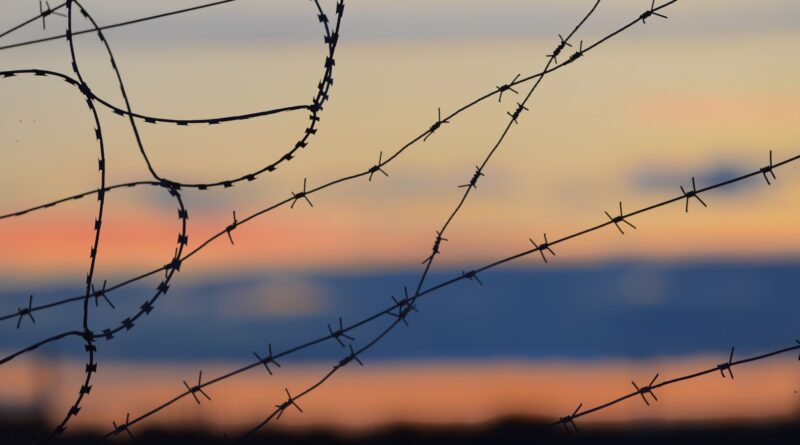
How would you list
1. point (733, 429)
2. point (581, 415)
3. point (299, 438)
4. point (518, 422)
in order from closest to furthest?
point (581, 415) < point (518, 422) < point (299, 438) < point (733, 429)

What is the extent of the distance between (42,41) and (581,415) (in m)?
2.64

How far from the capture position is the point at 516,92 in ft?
22.9

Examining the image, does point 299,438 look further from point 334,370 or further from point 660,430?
point 334,370

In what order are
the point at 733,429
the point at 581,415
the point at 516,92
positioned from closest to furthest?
the point at 581,415
the point at 516,92
the point at 733,429

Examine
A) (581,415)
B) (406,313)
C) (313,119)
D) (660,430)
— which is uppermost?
(660,430)

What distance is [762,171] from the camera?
6.37 m

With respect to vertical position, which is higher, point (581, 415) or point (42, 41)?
point (42, 41)

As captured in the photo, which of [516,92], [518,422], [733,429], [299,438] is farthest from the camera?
[733,429]

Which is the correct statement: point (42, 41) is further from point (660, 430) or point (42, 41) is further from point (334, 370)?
point (660, 430)

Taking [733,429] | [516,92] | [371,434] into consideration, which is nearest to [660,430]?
[733,429]

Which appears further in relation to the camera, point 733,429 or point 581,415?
point 733,429

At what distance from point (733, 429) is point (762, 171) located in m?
18.5

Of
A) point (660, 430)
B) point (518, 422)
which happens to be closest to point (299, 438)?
point (518, 422)

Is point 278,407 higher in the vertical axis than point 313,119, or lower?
lower
